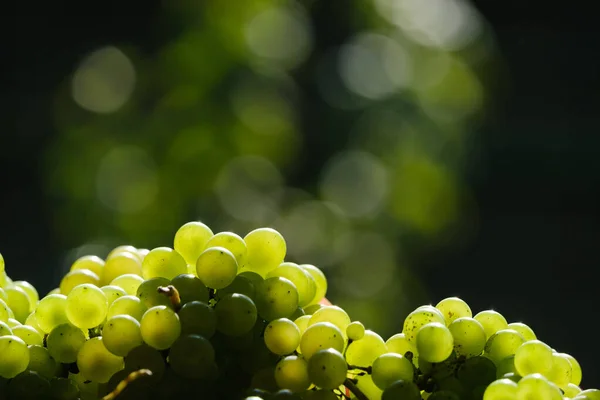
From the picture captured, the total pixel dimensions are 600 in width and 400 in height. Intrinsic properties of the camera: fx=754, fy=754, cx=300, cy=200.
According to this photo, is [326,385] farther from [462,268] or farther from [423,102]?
[462,268]

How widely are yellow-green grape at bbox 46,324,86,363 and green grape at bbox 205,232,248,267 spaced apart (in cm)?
8

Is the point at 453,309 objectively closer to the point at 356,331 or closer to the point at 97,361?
the point at 356,331

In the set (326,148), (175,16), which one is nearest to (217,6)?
(175,16)

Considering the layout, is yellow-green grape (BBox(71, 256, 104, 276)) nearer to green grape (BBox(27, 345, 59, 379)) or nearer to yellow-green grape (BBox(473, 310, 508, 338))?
green grape (BBox(27, 345, 59, 379))

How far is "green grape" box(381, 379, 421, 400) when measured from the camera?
14.0 inches

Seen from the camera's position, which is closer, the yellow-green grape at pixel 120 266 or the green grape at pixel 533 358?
the green grape at pixel 533 358

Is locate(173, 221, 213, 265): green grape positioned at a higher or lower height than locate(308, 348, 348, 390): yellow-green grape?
higher

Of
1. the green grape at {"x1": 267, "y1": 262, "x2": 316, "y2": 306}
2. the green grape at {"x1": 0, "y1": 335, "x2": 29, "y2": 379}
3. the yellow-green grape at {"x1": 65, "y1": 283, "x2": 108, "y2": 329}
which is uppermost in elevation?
the green grape at {"x1": 267, "y1": 262, "x2": 316, "y2": 306}

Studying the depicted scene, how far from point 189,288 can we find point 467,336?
0.48 ft

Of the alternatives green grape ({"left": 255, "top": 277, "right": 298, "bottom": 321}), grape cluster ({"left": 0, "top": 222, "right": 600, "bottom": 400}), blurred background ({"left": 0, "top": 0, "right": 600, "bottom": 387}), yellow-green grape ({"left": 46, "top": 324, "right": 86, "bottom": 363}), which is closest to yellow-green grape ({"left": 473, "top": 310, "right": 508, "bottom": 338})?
grape cluster ({"left": 0, "top": 222, "right": 600, "bottom": 400})

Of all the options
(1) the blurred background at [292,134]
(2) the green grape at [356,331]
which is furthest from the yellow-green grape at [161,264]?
(1) the blurred background at [292,134]

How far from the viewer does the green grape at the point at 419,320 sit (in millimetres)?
389

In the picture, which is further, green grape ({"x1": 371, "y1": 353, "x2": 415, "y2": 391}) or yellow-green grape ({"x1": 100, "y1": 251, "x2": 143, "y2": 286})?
yellow-green grape ({"x1": 100, "y1": 251, "x2": 143, "y2": 286})

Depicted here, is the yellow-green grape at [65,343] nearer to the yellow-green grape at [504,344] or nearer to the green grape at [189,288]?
the green grape at [189,288]
